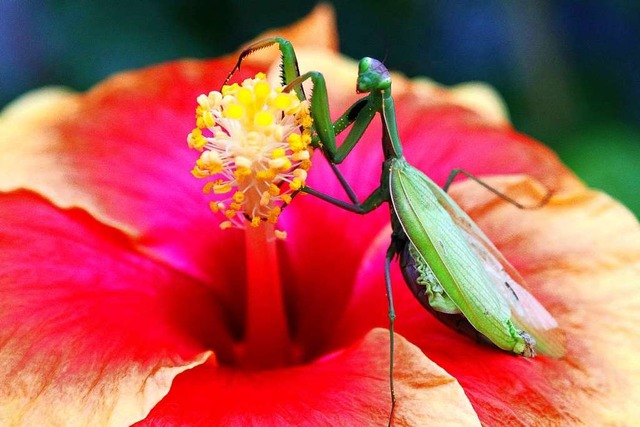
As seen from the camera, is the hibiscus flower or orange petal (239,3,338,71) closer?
the hibiscus flower

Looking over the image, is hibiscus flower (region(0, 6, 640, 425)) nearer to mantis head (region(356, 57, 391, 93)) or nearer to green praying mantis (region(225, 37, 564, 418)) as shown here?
green praying mantis (region(225, 37, 564, 418))

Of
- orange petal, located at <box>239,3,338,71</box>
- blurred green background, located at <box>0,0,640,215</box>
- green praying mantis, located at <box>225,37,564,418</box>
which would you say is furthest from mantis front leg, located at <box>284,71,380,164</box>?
blurred green background, located at <box>0,0,640,215</box>

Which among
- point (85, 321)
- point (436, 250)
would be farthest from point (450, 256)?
point (85, 321)

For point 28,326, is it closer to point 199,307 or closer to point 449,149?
point 199,307

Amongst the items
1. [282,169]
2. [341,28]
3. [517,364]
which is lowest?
[341,28]

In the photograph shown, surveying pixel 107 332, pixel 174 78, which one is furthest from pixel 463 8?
pixel 107 332

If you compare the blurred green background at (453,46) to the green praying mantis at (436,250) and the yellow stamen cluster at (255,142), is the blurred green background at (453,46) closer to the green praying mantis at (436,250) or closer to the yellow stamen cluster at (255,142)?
the green praying mantis at (436,250)

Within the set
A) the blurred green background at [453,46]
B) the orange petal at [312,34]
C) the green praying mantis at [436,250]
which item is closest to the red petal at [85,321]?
the green praying mantis at [436,250]
